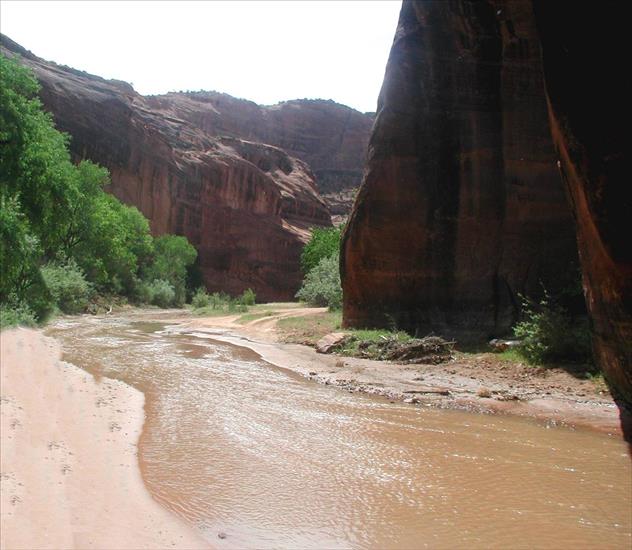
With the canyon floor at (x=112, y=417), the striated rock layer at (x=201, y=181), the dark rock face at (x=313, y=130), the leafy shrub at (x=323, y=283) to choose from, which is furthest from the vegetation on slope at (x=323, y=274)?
the dark rock face at (x=313, y=130)

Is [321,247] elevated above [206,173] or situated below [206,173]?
below

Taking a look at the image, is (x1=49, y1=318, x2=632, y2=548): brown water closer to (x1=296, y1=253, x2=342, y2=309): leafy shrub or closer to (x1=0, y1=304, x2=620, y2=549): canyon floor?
(x1=0, y1=304, x2=620, y2=549): canyon floor

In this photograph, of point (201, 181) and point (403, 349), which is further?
point (201, 181)

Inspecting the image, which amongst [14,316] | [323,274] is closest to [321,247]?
[323,274]

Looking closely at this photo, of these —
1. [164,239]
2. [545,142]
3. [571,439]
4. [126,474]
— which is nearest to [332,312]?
[545,142]

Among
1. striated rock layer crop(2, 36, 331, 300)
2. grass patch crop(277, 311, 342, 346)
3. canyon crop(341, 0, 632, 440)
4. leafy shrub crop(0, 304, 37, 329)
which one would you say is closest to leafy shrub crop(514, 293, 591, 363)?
canyon crop(341, 0, 632, 440)

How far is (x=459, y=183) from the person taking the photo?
17781 mm

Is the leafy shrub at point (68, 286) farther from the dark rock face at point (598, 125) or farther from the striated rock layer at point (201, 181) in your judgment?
the dark rock face at point (598, 125)

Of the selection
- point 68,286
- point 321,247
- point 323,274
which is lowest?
point 68,286

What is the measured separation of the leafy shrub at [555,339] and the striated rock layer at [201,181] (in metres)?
44.1

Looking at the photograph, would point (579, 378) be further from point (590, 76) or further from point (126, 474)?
point (126, 474)

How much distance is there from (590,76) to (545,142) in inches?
493

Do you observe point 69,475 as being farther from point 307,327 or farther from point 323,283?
point 323,283

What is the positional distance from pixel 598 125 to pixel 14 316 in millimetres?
12063
